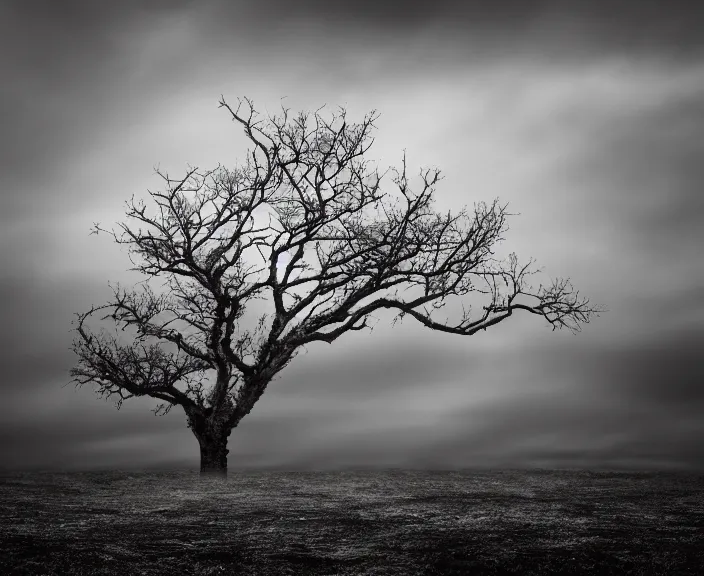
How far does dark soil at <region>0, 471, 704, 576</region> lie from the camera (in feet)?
23.0

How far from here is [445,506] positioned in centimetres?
1072

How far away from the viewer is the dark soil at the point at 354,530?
23.0ft

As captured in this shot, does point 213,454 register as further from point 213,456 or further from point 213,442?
point 213,442

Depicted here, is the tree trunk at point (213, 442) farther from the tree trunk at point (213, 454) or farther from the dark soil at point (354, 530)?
the dark soil at point (354, 530)

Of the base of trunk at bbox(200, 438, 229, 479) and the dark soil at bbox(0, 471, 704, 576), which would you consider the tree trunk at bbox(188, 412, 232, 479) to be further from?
the dark soil at bbox(0, 471, 704, 576)

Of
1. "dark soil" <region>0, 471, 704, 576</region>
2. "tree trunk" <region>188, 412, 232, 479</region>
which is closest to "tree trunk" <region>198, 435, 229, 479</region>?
"tree trunk" <region>188, 412, 232, 479</region>

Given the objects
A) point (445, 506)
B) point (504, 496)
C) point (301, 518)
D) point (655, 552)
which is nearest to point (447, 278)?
point (504, 496)

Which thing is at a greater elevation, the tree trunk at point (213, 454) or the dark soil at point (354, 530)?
the tree trunk at point (213, 454)

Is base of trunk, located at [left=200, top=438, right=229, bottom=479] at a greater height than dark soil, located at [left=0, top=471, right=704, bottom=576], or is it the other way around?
base of trunk, located at [left=200, top=438, right=229, bottom=479]

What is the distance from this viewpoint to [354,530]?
863 centimetres

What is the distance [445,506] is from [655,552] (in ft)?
12.2


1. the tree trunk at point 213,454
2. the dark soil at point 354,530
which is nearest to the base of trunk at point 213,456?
the tree trunk at point 213,454

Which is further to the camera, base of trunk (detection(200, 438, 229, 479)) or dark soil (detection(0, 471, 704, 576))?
base of trunk (detection(200, 438, 229, 479))

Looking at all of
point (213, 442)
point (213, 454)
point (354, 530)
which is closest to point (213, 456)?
point (213, 454)
